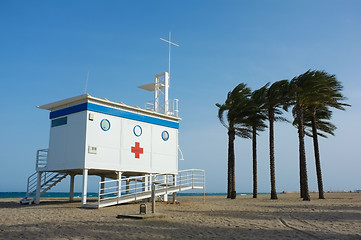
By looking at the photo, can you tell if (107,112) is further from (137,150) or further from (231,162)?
(231,162)

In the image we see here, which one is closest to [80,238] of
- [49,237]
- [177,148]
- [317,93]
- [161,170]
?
[49,237]

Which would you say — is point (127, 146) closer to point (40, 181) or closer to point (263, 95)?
point (40, 181)

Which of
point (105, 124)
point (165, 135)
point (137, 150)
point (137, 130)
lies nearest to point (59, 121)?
point (105, 124)

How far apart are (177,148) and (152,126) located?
252 centimetres

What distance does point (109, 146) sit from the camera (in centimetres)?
1803

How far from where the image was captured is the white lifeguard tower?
17.3 metres

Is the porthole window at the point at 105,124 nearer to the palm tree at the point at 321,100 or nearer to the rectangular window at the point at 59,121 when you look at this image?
the rectangular window at the point at 59,121

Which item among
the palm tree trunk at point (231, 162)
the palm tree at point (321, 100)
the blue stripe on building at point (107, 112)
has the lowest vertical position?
the palm tree trunk at point (231, 162)

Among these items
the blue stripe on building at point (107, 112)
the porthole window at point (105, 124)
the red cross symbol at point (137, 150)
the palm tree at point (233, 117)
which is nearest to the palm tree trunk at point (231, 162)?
the palm tree at point (233, 117)

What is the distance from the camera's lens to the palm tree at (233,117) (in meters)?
27.5

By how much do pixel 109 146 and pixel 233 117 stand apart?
42.3 feet

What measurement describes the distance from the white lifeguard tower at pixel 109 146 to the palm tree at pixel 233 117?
738 centimetres

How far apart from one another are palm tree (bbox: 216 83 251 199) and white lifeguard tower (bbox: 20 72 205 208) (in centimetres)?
738

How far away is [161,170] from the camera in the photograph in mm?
20609
